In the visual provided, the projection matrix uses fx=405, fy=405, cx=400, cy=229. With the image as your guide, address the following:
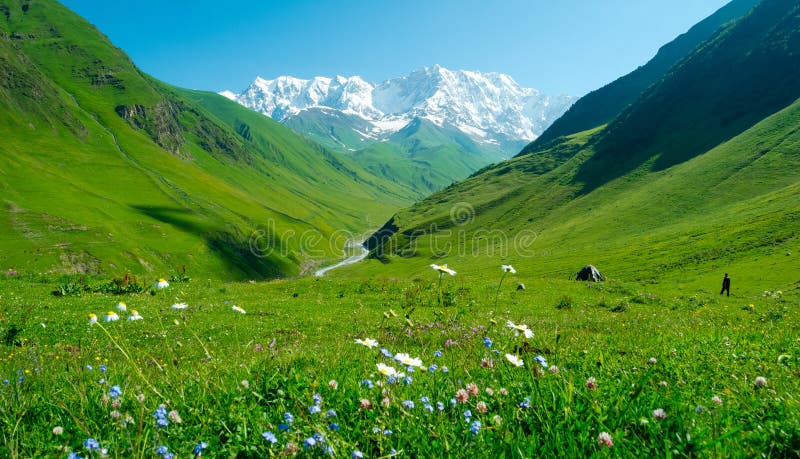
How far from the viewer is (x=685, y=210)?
394ft

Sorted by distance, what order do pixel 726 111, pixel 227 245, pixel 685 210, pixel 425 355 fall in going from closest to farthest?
1. pixel 425 355
2. pixel 685 210
3. pixel 227 245
4. pixel 726 111

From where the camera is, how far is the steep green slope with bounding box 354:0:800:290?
73.6 m

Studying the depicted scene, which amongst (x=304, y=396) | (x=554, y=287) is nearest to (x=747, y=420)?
(x=304, y=396)

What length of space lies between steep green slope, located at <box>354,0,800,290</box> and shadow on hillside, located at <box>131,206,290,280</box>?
37.2 m

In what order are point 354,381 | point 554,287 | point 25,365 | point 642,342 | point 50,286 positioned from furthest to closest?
point 554,287, point 50,286, point 642,342, point 25,365, point 354,381

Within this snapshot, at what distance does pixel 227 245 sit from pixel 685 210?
159 metres

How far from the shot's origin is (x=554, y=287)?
32.6m

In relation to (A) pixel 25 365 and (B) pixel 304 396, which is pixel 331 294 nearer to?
(A) pixel 25 365

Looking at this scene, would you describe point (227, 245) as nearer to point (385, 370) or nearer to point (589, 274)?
point (589, 274)

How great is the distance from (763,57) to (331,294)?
260990 mm

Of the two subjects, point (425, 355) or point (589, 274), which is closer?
point (425, 355)

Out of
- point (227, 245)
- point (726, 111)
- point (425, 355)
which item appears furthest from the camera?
point (726, 111)

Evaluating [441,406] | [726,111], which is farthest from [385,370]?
[726,111]

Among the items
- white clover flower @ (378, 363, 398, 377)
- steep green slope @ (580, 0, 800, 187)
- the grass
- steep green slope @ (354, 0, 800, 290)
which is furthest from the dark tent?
steep green slope @ (580, 0, 800, 187)
